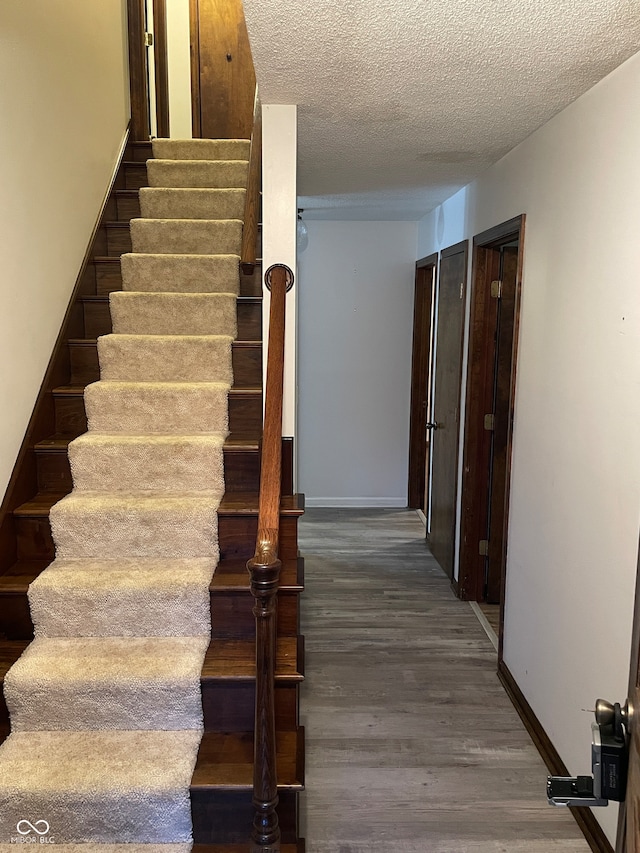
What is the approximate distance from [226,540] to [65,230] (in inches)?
59.3

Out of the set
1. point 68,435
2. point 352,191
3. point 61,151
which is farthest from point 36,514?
point 352,191

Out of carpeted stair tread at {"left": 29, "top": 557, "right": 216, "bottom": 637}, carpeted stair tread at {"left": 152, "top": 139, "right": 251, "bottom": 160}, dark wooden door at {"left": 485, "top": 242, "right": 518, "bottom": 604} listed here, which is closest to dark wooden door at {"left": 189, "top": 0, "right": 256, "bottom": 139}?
carpeted stair tread at {"left": 152, "top": 139, "right": 251, "bottom": 160}

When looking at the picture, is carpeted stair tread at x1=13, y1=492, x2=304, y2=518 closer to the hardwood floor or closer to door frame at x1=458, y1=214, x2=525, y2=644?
the hardwood floor

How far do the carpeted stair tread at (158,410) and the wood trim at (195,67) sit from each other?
314cm

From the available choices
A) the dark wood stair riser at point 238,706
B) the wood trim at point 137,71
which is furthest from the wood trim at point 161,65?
the dark wood stair riser at point 238,706

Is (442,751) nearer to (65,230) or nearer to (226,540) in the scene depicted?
(226,540)

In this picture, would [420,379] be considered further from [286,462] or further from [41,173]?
[41,173]

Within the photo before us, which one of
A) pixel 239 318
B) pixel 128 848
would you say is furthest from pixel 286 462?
pixel 128 848

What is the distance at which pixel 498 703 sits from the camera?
2.83 meters

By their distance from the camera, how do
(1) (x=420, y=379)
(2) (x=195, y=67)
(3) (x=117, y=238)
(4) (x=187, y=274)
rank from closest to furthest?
(4) (x=187, y=274) < (3) (x=117, y=238) < (2) (x=195, y=67) < (1) (x=420, y=379)

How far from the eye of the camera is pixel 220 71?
4996mm

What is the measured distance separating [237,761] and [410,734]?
0.98 metres

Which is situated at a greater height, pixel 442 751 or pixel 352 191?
pixel 352 191

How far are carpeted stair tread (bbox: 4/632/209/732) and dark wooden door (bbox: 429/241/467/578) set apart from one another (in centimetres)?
234
